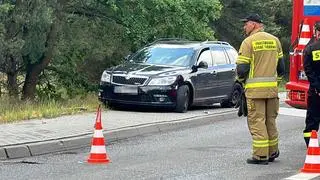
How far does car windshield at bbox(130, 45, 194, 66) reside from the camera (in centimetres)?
1612

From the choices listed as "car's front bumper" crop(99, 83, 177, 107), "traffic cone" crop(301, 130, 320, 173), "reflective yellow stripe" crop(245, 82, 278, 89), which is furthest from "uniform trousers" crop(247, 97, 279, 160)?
"car's front bumper" crop(99, 83, 177, 107)

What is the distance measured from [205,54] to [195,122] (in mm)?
2919

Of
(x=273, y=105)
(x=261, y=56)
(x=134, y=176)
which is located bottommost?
(x=134, y=176)

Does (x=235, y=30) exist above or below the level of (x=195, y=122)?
above

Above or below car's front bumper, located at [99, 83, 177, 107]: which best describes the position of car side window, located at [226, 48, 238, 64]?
above

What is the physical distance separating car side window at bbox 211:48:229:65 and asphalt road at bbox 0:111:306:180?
449 centimetres

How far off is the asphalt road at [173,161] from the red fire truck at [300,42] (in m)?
0.82

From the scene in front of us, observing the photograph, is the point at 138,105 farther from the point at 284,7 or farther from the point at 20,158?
the point at 284,7

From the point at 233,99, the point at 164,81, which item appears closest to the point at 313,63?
the point at 164,81

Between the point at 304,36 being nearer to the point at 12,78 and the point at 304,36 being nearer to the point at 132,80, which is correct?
the point at 132,80

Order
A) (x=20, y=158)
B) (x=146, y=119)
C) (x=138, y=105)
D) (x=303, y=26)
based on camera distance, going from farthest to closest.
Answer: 1. (x=138, y=105)
2. (x=146, y=119)
3. (x=303, y=26)
4. (x=20, y=158)

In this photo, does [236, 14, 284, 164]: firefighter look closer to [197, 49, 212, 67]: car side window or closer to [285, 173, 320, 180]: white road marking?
[285, 173, 320, 180]: white road marking

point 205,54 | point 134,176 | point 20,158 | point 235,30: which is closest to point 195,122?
point 205,54

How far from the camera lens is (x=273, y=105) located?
Answer: 9.49 meters
